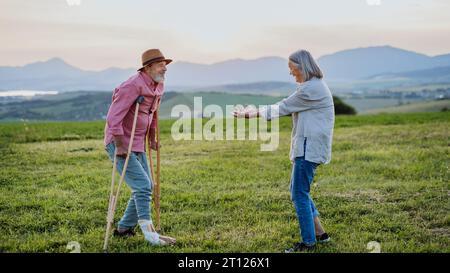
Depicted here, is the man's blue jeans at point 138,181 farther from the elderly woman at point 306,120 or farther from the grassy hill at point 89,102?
the grassy hill at point 89,102

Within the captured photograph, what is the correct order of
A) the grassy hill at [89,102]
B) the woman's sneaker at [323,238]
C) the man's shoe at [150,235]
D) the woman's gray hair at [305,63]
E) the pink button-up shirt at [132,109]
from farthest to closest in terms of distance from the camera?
the grassy hill at [89,102] → the woman's sneaker at [323,238] → the man's shoe at [150,235] → the pink button-up shirt at [132,109] → the woman's gray hair at [305,63]

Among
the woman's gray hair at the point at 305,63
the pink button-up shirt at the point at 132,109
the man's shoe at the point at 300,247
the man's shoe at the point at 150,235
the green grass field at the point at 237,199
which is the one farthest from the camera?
the green grass field at the point at 237,199

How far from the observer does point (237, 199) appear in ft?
31.5

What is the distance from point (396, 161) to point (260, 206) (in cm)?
593

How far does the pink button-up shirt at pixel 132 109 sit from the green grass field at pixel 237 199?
4.70 feet

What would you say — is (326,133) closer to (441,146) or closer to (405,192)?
(405,192)

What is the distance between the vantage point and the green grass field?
7.17 m

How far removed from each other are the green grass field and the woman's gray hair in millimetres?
2255

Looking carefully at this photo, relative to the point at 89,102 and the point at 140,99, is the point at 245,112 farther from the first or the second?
the point at 89,102

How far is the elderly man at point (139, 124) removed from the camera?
6.44 m

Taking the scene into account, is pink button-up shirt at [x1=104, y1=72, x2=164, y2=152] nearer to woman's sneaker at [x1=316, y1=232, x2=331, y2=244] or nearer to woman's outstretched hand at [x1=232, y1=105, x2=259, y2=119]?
woman's outstretched hand at [x1=232, y1=105, x2=259, y2=119]

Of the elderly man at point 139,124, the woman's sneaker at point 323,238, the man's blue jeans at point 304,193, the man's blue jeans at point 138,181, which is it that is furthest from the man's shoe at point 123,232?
the woman's sneaker at point 323,238

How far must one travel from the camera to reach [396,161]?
13.6 m

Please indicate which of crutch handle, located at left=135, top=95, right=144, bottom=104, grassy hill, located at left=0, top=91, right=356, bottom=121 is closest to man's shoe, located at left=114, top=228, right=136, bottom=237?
crutch handle, located at left=135, top=95, right=144, bottom=104
